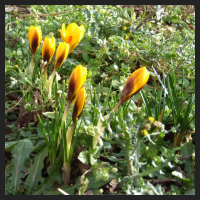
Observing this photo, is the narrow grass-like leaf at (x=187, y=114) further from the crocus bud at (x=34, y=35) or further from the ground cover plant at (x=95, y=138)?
the crocus bud at (x=34, y=35)

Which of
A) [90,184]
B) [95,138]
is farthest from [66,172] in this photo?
[95,138]

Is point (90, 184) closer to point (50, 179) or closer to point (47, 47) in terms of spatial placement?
point (50, 179)

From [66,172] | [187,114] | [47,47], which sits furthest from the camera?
[47,47]

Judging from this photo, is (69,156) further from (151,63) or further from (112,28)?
(112,28)

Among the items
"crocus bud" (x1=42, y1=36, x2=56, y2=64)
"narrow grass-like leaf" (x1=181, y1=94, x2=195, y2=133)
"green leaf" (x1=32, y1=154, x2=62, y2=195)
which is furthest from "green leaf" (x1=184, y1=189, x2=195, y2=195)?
"crocus bud" (x1=42, y1=36, x2=56, y2=64)

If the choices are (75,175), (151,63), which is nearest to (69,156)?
(75,175)

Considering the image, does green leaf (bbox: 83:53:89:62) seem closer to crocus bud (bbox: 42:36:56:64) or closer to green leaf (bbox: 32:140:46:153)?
crocus bud (bbox: 42:36:56:64)
